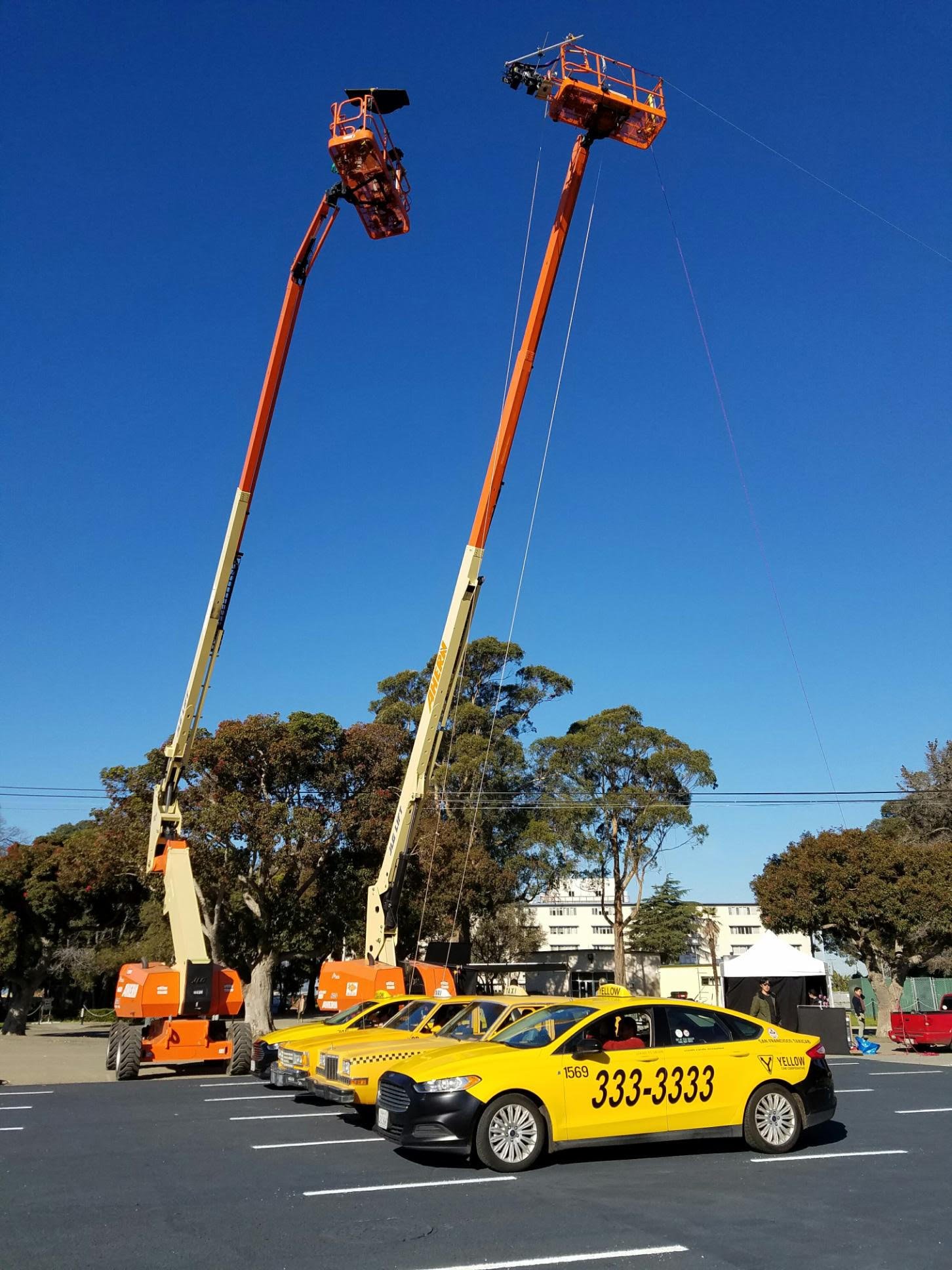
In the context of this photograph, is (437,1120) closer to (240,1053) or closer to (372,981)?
(372,981)

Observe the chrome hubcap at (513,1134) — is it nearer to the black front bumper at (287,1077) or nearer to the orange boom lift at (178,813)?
the black front bumper at (287,1077)

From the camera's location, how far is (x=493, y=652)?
160ft

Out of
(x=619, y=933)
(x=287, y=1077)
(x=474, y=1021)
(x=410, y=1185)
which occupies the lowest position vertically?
(x=410, y=1185)

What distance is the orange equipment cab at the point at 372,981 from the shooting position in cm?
1820

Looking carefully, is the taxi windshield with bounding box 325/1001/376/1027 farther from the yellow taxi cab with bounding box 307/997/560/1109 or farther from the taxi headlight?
the taxi headlight

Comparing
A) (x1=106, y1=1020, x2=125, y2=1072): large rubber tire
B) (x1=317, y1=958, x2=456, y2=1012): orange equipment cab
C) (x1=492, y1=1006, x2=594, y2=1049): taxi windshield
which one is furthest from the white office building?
(x1=492, y1=1006, x2=594, y2=1049): taxi windshield

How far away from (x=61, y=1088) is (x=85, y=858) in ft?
55.9

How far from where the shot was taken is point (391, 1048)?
37.6ft

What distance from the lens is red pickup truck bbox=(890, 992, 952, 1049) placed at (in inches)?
991

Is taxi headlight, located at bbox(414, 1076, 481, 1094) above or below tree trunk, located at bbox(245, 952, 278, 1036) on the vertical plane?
above

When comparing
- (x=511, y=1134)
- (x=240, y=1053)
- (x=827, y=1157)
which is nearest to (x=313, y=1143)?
(x=511, y=1134)

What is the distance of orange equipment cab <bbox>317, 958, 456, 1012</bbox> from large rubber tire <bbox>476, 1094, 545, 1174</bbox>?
9.58m

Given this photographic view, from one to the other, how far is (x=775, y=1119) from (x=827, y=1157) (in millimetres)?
555

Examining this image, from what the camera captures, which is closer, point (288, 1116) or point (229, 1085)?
point (288, 1116)
